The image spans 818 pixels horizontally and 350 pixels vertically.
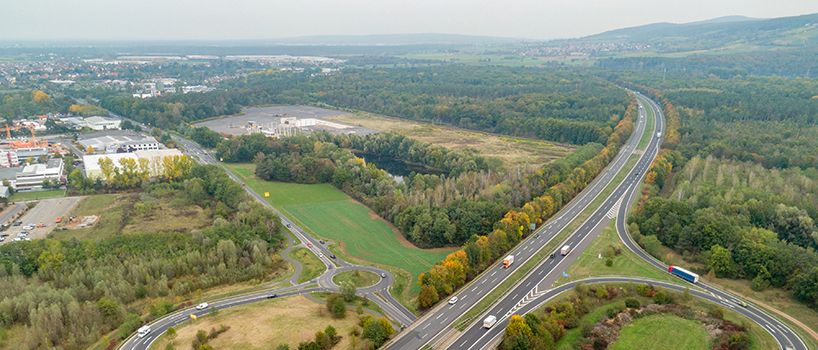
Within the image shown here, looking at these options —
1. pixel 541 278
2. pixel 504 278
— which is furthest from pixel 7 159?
pixel 541 278

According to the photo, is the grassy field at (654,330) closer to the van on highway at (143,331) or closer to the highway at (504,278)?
the highway at (504,278)

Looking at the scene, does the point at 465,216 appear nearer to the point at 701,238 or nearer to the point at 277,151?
the point at 701,238

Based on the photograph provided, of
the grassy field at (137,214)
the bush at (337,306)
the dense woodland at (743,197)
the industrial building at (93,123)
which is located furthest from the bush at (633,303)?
the industrial building at (93,123)

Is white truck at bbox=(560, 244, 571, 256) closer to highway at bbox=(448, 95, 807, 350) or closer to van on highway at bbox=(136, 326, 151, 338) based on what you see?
highway at bbox=(448, 95, 807, 350)

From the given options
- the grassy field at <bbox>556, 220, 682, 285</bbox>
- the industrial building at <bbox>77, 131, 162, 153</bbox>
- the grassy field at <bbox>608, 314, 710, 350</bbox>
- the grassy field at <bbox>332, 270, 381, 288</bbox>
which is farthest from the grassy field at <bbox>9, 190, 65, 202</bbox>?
the grassy field at <bbox>608, 314, 710, 350</bbox>

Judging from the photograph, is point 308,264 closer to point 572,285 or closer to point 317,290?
point 317,290
